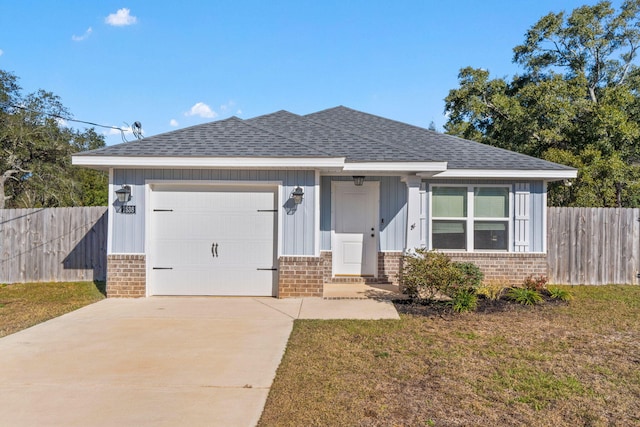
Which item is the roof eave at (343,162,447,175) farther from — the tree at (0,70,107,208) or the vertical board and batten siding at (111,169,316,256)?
the tree at (0,70,107,208)

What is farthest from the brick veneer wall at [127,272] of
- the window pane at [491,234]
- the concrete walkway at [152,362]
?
the window pane at [491,234]

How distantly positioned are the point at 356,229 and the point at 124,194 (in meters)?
4.99

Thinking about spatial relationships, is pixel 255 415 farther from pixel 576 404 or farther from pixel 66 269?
pixel 66 269

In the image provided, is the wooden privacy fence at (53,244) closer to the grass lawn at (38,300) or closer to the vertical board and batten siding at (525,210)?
the grass lawn at (38,300)

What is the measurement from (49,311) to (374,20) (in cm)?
1160

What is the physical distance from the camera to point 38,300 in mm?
8125

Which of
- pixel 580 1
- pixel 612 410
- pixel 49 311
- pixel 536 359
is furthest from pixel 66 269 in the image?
pixel 580 1

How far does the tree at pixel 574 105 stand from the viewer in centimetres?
1429

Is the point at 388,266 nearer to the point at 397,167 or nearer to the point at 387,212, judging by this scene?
the point at 387,212

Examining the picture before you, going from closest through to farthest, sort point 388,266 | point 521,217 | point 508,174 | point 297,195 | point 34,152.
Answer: point 297,195, point 508,174, point 521,217, point 388,266, point 34,152

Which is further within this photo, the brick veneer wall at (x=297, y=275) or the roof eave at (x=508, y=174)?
the roof eave at (x=508, y=174)

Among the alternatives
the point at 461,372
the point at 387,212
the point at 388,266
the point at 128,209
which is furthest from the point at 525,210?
the point at 128,209

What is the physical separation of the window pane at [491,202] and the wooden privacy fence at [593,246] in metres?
1.23

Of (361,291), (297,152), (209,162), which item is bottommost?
(361,291)
